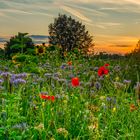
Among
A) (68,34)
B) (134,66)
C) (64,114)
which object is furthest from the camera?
(68,34)

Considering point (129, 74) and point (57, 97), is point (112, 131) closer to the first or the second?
point (57, 97)

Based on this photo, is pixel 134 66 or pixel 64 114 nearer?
pixel 64 114

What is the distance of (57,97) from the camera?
614 cm

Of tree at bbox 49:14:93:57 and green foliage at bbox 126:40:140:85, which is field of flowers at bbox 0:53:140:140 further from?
tree at bbox 49:14:93:57

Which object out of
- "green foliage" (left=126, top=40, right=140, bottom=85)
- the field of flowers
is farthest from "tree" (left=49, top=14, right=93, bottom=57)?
the field of flowers

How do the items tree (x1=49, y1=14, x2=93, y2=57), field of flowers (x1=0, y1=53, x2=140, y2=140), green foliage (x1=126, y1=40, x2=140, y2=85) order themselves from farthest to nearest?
tree (x1=49, y1=14, x2=93, y2=57), green foliage (x1=126, y1=40, x2=140, y2=85), field of flowers (x1=0, y1=53, x2=140, y2=140)

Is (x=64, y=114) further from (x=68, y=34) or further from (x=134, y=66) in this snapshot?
(x=68, y=34)

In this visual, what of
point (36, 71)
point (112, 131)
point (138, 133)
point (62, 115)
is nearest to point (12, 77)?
point (62, 115)

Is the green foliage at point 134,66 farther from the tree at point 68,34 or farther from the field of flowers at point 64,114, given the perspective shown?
the tree at point 68,34

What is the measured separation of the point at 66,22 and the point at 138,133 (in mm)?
26519

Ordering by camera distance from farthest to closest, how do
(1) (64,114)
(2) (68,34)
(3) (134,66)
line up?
(2) (68,34)
(3) (134,66)
(1) (64,114)

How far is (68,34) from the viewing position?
30.7m

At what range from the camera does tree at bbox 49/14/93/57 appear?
3037cm

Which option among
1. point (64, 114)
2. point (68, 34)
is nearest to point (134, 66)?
point (64, 114)
